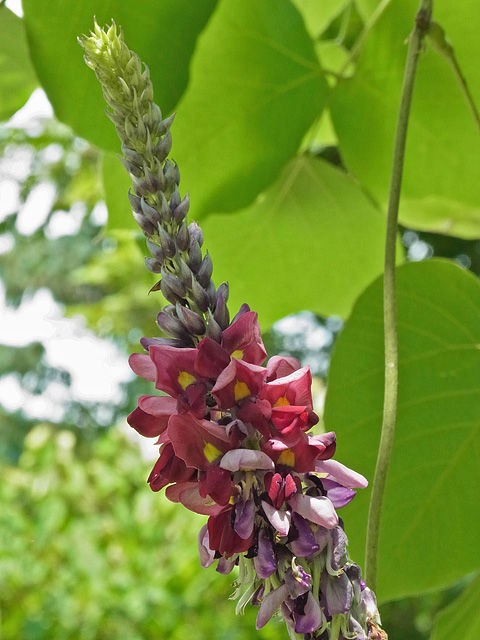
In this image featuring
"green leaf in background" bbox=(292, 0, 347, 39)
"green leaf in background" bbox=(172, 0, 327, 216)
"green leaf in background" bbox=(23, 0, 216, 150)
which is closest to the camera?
"green leaf in background" bbox=(23, 0, 216, 150)

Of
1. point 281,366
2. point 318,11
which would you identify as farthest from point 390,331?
point 318,11

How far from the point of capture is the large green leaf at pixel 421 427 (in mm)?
495

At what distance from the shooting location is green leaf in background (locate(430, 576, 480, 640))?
461 millimetres

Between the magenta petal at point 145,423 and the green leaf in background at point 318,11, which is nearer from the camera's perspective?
the magenta petal at point 145,423

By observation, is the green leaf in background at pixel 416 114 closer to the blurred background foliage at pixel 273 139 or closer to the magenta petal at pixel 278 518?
the blurred background foliage at pixel 273 139

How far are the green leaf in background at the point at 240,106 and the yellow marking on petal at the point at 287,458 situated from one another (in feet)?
1.16

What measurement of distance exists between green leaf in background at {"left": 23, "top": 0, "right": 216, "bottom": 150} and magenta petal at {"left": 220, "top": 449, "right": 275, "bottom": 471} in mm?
266

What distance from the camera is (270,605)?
244 mm

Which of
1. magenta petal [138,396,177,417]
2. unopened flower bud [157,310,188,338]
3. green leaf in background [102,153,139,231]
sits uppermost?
unopened flower bud [157,310,188,338]

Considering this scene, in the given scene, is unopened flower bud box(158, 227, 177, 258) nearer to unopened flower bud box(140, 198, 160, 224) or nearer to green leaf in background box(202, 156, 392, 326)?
unopened flower bud box(140, 198, 160, 224)

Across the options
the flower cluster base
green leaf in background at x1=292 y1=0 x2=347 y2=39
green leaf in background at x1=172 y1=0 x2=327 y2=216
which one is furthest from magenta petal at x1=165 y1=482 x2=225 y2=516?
green leaf in background at x1=292 y1=0 x2=347 y2=39

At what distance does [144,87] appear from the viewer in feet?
0.86

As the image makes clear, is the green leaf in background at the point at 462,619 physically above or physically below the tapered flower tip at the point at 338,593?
below

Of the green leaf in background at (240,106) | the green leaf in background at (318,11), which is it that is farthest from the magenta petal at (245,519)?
the green leaf in background at (318,11)
